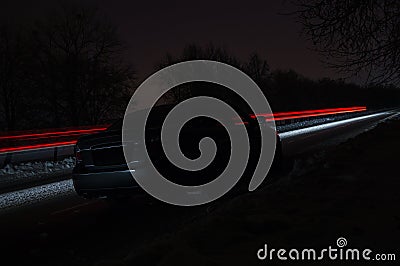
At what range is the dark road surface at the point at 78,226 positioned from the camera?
5.04m

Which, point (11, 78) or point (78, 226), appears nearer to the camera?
point (78, 226)

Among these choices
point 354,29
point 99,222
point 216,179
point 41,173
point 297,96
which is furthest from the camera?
point 297,96

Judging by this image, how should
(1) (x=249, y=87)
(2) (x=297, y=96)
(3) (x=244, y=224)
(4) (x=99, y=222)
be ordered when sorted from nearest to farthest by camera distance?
(3) (x=244, y=224) < (4) (x=99, y=222) < (1) (x=249, y=87) < (2) (x=297, y=96)

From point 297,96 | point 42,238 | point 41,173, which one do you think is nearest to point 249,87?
point 297,96

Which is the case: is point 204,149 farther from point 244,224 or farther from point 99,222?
point 244,224

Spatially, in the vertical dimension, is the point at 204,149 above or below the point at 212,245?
above

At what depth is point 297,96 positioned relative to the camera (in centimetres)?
8938

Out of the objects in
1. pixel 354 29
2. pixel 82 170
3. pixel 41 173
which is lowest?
pixel 41 173

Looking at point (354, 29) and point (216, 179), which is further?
point (354, 29)

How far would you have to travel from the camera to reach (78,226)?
641cm

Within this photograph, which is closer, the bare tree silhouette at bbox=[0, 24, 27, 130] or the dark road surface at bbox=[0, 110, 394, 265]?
the dark road surface at bbox=[0, 110, 394, 265]

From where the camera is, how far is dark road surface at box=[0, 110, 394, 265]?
5039 millimetres

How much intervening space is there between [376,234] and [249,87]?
179ft

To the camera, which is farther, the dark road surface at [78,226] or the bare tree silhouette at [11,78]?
the bare tree silhouette at [11,78]
